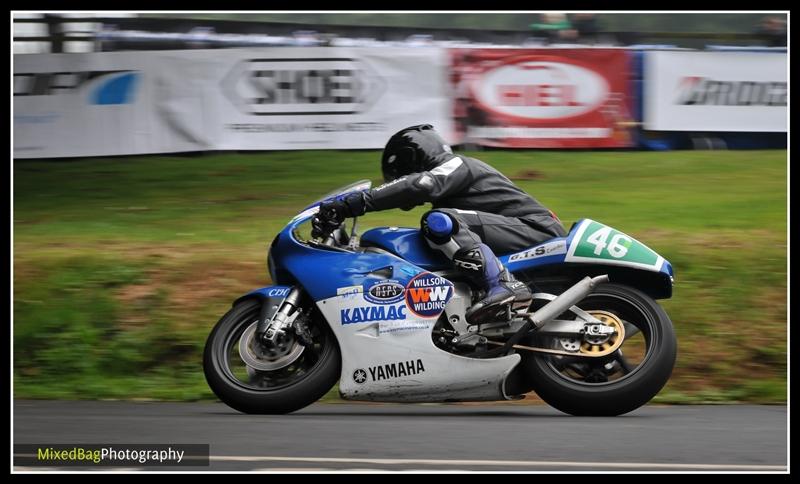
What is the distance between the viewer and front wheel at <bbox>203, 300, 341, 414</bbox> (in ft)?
23.9

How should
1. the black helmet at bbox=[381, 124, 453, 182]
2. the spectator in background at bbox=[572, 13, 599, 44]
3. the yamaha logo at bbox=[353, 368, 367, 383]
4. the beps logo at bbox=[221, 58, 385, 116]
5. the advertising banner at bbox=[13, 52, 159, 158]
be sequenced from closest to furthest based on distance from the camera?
the yamaha logo at bbox=[353, 368, 367, 383] < the black helmet at bbox=[381, 124, 453, 182] < the beps logo at bbox=[221, 58, 385, 116] < the advertising banner at bbox=[13, 52, 159, 158] < the spectator in background at bbox=[572, 13, 599, 44]

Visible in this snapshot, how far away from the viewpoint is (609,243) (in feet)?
24.1

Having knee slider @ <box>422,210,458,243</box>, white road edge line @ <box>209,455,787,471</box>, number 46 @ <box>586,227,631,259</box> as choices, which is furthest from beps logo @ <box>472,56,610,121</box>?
A: white road edge line @ <box>209,455,787,471</box>

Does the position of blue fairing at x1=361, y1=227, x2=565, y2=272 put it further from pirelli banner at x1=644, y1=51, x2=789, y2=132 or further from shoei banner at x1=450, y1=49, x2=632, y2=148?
pirelli banner at x1=644, y1=51, x2=789, y2=132

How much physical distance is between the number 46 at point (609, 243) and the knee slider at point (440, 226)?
816 mm

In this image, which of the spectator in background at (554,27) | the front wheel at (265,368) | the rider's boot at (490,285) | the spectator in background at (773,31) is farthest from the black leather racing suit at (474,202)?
the spectator in background at (773,31)

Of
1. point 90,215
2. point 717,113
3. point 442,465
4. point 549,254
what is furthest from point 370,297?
point 717,113

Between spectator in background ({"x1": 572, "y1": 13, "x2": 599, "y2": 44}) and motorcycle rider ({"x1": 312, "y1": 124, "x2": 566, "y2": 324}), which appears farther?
spectator in background ({"x1": 572, "y1": 13, "x2": 599, "y2": 44})

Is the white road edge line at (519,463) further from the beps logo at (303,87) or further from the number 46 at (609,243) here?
the beps logo at (303,87)

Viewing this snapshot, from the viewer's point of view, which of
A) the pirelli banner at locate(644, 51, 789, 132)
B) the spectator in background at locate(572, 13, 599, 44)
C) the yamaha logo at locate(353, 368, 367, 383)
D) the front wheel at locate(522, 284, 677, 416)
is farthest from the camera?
the spectator in background at locate(572, 13, 599, 44)

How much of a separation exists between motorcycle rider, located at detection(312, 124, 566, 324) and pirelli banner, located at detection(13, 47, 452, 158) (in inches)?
304

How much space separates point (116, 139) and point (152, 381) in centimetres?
717

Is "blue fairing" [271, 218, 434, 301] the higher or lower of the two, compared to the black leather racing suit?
lower

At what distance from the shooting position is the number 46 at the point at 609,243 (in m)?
7.32
